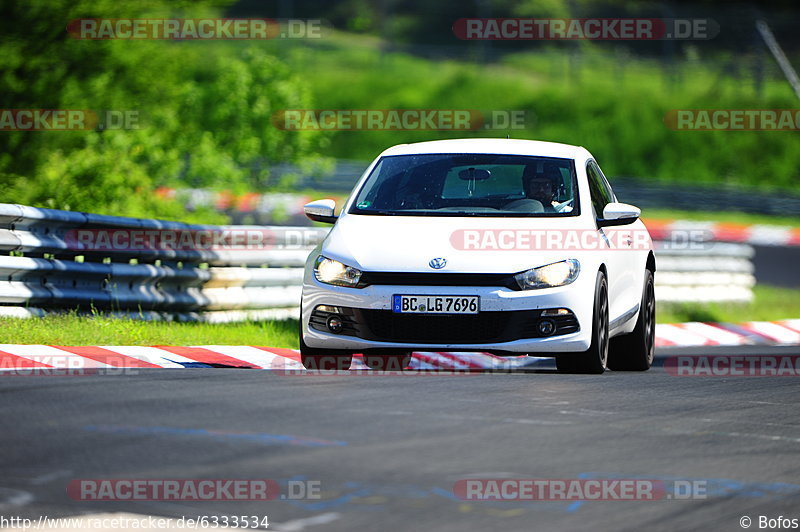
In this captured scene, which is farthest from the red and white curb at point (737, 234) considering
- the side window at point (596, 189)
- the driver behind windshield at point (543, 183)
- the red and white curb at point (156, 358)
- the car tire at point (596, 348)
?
the car tire at point (596, 348)

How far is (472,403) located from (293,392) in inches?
39.2

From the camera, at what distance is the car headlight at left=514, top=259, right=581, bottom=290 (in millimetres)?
9789

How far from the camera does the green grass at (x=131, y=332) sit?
1105 centimetres

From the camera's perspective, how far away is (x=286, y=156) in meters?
26.7

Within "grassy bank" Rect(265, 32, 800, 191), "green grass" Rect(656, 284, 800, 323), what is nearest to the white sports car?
"green grass" Rect(656, 284, 800, 323)

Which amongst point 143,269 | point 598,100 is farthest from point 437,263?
point 598,100

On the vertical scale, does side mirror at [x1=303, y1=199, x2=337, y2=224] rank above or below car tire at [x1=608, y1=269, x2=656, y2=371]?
above

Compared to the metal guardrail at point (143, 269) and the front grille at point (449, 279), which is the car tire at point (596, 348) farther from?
the metal guardrail at point (143, 269)

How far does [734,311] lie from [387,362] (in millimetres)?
10650

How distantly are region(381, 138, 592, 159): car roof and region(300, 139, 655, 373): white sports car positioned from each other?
0.02 metres

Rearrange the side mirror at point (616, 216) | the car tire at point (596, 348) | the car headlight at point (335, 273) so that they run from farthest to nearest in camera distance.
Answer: the side mirror at point (616, 216) < the car tire at point (596, 348) < the car headlight at point (335, 273)

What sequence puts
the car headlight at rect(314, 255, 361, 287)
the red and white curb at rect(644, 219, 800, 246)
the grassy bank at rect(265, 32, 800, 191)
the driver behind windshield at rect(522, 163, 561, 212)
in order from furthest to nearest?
1. the grassy bank at rect(265, 32, 800, 191)
2. the red and white curb at rect(644, 219, 800, 246)
3. the driver behind windshield at rect(522, 163, 561, 212)
4. the car headlight at rect(314, 255, 361, 287)

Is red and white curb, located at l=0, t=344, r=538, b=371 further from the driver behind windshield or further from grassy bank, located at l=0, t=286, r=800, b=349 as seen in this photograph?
the driver behind windshield

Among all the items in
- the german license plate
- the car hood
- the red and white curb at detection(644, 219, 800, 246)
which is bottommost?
the red and white curb at detection(644, 219, 800, 246)
